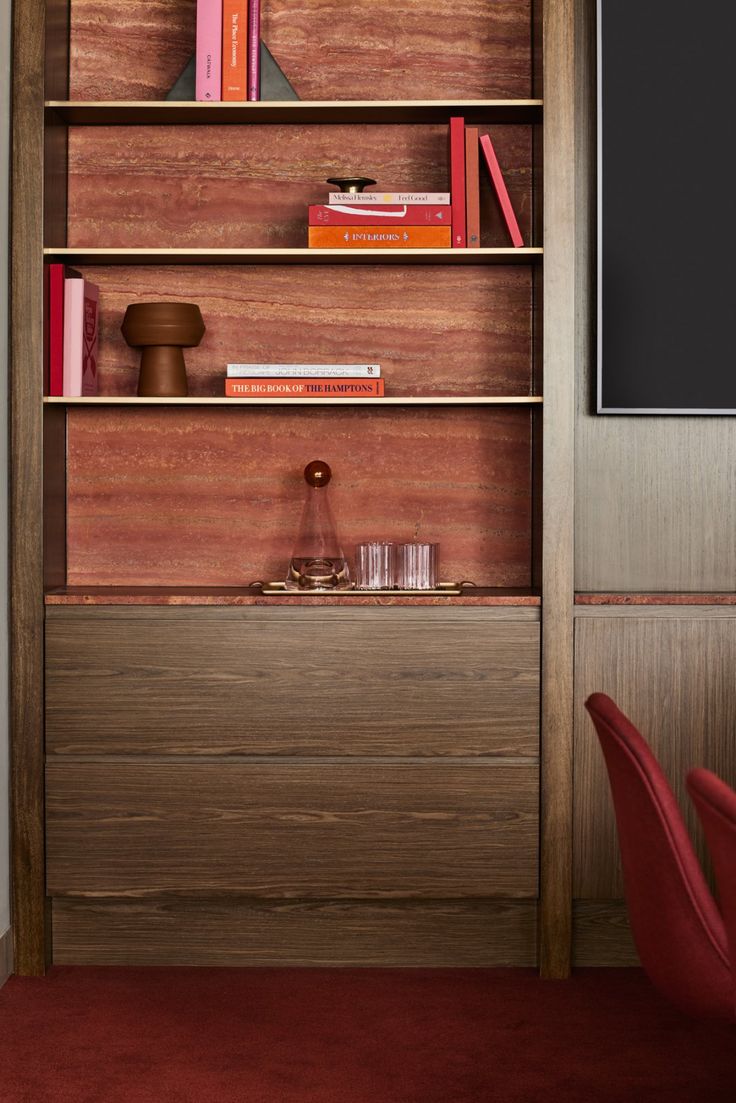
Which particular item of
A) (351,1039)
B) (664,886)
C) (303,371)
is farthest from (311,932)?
(664,886)

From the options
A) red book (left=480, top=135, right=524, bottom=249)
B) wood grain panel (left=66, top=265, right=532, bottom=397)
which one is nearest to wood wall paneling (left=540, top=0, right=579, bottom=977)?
red book (left=480, top=135, right=524, bottom=249)

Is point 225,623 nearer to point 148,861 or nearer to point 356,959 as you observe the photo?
point 148,861

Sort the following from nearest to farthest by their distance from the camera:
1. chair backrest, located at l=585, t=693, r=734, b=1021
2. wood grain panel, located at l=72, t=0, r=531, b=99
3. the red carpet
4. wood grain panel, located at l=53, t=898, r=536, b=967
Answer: chair backrest, located at l=585, t=693, r=734, b=1021
the red carpet
wood grain panel, located at l=53, t=898, r=536, b=967
wood grain panel, located at l=72, t=0, r=531, b=99

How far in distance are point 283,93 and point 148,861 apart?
6.32 ft

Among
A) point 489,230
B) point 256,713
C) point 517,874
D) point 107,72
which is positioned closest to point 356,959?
point 517,874

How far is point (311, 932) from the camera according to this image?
2.88 meters

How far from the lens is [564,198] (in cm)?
279

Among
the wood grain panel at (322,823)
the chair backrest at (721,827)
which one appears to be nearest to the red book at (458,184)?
the wood grain panel at (322,823)

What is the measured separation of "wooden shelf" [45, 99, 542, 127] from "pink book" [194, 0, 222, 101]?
0.04 m

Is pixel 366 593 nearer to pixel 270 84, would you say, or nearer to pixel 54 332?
pixel 54 332

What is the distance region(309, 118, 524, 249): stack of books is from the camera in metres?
2.89

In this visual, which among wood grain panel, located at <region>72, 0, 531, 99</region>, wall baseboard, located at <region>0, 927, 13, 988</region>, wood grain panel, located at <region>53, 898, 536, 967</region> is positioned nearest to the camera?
wall baseboard, located at <region>0, 927, 13, 988</region>

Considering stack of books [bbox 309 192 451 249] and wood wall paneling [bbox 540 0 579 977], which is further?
stack of books [bbox 309 192 451 249]

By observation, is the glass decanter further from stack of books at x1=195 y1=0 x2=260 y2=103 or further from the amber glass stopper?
stack of books at x1=195 y1=0 x2=260 y2=103
